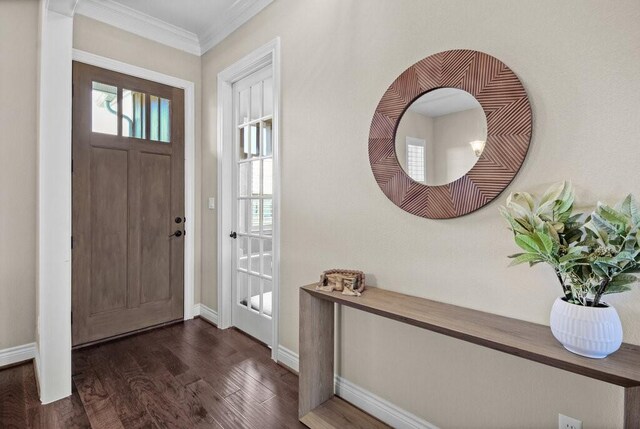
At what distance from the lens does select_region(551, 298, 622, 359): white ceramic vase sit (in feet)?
2.94

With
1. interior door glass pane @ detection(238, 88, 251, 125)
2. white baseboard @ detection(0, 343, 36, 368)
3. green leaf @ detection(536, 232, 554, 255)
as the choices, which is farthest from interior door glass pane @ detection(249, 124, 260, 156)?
white baseboard @ detection(0, 343, 36, 368)

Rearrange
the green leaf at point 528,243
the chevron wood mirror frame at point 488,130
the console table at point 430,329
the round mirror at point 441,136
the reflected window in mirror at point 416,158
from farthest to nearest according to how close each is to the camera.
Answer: the reflected window in mirror at point 416,158, the round mirror at point 441,136, the chevron wood mirror frame at point 488,130, the green leaf at point 528,243, the console table at point 430,329

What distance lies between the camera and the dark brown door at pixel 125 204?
2533mm

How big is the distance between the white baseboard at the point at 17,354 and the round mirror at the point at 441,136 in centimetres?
305

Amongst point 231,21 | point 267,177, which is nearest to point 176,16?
point 231,21

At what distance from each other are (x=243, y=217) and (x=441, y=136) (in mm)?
1941

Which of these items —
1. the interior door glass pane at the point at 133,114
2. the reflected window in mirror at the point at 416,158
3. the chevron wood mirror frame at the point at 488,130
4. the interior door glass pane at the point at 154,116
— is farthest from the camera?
the interior door glass pane at the point at 154,116

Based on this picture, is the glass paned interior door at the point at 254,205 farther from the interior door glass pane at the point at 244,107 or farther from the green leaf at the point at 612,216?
the green leaf at the point at 612,216

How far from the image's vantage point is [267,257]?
2.57m

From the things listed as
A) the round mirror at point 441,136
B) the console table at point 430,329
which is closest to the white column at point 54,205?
the console table at point 430,329

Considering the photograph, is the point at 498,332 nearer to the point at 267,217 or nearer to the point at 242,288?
the point at 267,217

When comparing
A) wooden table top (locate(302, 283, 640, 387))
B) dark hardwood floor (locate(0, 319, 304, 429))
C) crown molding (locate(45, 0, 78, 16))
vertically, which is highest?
crown molding (locate(45, 0, 78, 16))

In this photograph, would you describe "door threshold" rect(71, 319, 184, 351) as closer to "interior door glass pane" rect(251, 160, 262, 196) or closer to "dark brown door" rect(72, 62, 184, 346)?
"dark brown door" rect(72, 62, 184, 346)

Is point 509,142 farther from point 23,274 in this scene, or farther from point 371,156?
point 23,274
